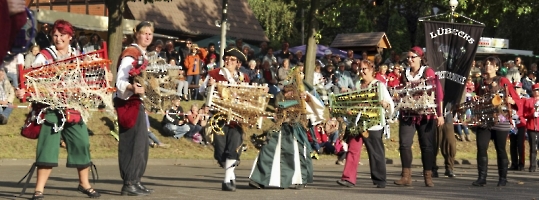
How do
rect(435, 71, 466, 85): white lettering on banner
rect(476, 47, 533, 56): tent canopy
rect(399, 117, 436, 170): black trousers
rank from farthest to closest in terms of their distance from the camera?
rect(476, 47, 533, 56): tent canopy
rect(435, 71, 466, 85): white lettering on banner
rect(399, 117, 436, 170): black trousers

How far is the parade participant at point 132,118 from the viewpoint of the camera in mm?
11023

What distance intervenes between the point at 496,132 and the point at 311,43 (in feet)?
47.5

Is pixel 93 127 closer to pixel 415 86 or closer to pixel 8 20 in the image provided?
pixel 415 86

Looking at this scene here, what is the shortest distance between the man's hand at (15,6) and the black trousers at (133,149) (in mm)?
7203

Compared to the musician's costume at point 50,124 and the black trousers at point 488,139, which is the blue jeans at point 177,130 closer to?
the black trousers at point 488,139

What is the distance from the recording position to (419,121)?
556 inches

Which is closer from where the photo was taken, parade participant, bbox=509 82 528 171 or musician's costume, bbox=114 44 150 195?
musician's costume, bbox=114 44 150 195

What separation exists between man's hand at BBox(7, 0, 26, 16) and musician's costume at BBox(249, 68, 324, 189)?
9.17m

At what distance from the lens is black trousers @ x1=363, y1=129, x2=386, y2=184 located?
14.0 m

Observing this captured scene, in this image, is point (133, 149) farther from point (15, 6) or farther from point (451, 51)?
point (451, 51)

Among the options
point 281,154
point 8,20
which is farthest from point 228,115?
point 8,20

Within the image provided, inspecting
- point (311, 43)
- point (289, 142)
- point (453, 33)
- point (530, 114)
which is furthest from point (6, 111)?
point (530, 114)

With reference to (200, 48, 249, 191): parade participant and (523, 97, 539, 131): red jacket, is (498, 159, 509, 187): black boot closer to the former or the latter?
(200, 48, 249, 191): parade participant

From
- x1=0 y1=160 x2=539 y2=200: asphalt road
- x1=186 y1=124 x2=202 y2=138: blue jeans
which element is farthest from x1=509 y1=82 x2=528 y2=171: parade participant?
x1=186 y1=124 x2=202 y2=138: blue jeans
